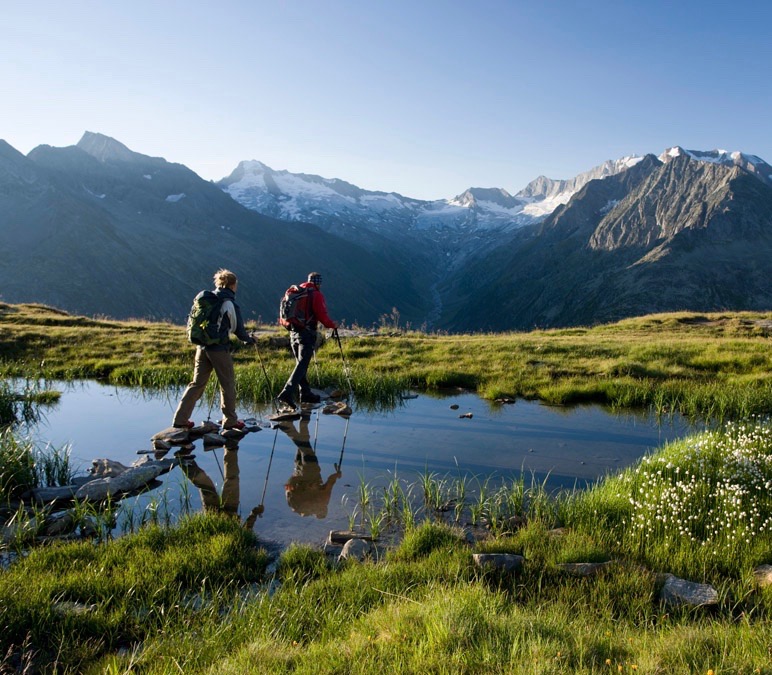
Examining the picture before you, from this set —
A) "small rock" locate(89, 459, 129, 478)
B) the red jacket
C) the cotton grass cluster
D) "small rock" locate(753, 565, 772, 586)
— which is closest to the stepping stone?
"small rock" locate(89, 459, 129, 478)

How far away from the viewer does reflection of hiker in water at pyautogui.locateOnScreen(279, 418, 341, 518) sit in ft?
25.9

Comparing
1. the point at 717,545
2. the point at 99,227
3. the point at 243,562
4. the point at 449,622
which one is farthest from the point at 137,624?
the point at 99,227

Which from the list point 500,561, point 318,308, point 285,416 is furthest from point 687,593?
point 318,308

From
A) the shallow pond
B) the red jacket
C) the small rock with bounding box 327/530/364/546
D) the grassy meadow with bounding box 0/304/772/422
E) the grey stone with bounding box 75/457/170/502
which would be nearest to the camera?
the small rock with bounding box 327/530/364/546

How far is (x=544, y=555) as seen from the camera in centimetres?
599

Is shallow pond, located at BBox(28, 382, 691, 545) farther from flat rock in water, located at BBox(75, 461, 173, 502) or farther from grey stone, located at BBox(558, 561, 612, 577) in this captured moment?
grey stone, located at BBox(558, 561, 612, 577)

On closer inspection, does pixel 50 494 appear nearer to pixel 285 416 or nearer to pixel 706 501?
pixel 285 416

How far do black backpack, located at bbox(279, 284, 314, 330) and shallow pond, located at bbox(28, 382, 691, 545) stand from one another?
2.44 m

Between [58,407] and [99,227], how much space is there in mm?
188586

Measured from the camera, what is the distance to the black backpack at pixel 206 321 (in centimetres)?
1066

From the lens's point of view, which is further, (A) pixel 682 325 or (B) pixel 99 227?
(B) pixel 99 227

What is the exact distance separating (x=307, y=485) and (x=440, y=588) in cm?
422

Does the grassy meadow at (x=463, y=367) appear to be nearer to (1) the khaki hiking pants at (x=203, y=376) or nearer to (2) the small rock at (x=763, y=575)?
(1) the khaki hiking pants at (x=203, y=376)

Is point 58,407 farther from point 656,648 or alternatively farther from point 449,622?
point 656,648
